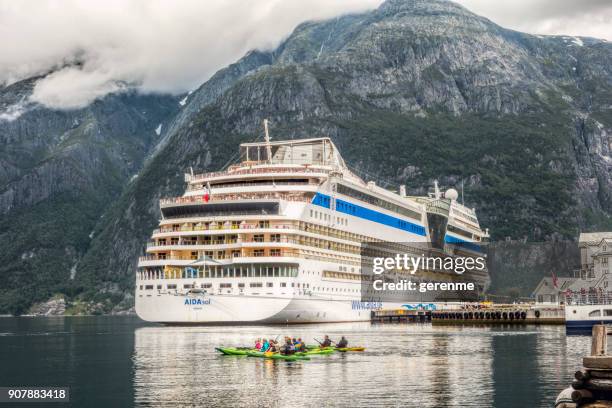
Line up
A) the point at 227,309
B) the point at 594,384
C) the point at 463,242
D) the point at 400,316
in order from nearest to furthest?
the point at 594,384 → the point at 227,309 → the point at 400,316 → the point at 463,242

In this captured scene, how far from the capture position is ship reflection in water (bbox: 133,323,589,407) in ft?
126

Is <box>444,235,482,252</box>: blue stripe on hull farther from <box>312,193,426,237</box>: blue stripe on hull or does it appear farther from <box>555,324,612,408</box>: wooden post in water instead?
<box>555,324,612,408</box>: wooden post in water

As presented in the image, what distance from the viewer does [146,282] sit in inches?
3666

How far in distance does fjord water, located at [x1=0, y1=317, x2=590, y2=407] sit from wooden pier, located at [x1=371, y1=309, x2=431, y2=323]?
38.6 m

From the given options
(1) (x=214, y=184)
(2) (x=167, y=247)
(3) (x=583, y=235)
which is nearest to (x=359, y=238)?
(1) (x=214, y=184)

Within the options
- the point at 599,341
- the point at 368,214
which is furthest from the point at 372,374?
the point at 368,214

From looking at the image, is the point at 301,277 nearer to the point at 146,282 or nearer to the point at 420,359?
the point at 146,282

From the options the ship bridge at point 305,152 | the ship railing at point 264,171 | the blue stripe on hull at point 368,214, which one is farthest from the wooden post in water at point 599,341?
the ship bridge at point 305,152

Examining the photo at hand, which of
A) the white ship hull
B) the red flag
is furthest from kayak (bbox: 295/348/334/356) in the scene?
the red flag

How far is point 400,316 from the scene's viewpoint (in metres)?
121

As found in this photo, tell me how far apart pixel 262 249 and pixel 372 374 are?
44693 millimetres

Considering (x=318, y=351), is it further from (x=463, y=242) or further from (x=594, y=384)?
(x=463, y=242)

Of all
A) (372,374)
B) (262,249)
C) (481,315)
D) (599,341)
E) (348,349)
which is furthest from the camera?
(481,315)

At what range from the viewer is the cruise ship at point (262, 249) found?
88312mm
